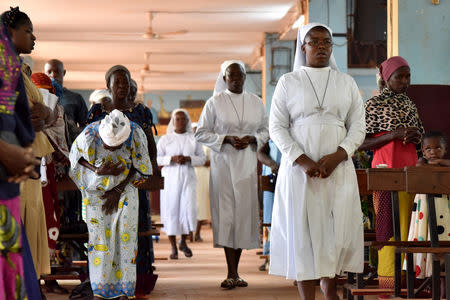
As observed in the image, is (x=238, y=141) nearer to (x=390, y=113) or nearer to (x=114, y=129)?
(x=390, y=113)

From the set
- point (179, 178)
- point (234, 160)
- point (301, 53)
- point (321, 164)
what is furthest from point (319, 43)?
point (179, 178)

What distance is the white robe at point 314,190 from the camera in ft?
16.3

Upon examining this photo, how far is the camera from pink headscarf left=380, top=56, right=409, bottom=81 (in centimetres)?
613

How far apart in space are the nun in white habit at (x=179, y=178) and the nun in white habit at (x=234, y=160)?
349 centimetres

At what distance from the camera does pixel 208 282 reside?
299 inches

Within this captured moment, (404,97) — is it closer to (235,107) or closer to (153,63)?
(235,107)

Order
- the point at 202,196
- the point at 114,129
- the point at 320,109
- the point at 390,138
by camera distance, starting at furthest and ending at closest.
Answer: the point at 202,196
the point at 390,138
the point at 114,129
the point at 320,109

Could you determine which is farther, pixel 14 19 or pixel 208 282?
pixel 208 282

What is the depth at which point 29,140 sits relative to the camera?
11.2 ft

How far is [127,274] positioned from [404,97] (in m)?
2.57

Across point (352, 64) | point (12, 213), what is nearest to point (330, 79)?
point (12, 213)

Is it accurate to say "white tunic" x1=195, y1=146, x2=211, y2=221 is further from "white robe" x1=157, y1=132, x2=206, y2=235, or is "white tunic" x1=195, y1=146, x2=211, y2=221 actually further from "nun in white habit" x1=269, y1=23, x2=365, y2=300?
"nun in white habit" x1=269, y1=23, x2=365, y2=300

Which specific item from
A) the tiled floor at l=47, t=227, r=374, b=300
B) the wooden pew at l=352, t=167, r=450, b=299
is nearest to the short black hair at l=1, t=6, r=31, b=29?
the wooden pew at l=352, t=167, r=450, b=299

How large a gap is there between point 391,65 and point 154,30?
13569 mm
